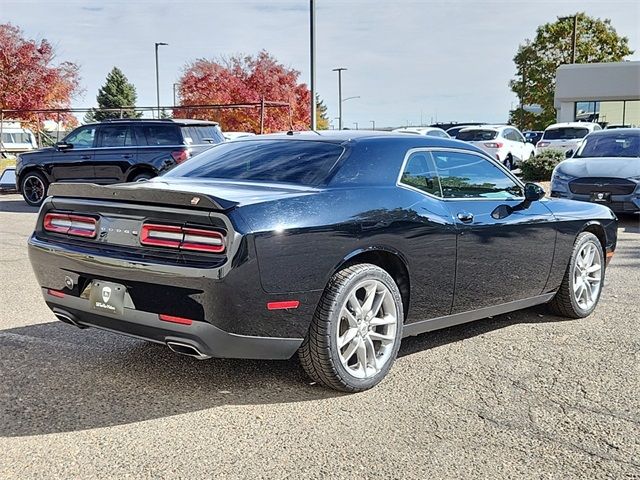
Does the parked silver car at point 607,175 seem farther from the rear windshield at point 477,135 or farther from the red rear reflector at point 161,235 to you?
the rear windshield at point 477,135

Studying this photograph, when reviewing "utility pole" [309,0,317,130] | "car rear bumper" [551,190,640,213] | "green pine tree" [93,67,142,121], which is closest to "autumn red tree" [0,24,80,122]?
"utility pole" [309,0,317,130]

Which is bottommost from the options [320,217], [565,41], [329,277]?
[329,277]

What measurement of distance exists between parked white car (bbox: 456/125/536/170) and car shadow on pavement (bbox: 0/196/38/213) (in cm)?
1300

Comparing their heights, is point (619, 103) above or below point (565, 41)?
below

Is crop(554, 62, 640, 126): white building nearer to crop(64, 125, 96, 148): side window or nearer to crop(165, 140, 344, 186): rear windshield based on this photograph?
crop(64, 125, 96, 148): side window

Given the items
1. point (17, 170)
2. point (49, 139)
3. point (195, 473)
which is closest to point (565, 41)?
point (49, 139)

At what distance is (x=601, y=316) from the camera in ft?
19.8

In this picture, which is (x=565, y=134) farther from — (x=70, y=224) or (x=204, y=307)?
(x=204, y=307)

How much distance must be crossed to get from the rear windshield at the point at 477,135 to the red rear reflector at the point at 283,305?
20.0 metres

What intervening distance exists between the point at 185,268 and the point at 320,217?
77cm

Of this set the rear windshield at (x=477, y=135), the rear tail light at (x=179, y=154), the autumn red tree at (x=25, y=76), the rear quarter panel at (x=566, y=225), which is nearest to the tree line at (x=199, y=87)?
the autumn red tree at (x=25, y=76)

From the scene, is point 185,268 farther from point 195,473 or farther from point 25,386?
point 25,386

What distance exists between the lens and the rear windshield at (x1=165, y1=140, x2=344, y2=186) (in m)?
4.46

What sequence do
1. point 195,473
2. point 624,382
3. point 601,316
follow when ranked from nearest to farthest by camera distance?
point 195,473 < point 624,382 < point 601,316
